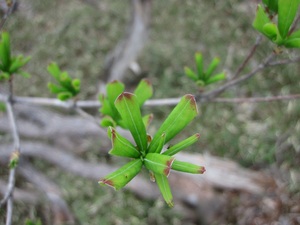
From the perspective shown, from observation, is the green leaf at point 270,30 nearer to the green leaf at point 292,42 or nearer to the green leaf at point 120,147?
the green leaf at point 292,42

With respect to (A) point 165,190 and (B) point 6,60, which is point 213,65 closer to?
(A) point 165,190

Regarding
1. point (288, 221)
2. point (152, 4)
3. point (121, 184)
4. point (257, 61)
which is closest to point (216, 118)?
point (257, 61)

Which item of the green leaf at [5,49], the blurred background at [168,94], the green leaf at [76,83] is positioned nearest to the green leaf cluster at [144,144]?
the green leaf at [76,83]

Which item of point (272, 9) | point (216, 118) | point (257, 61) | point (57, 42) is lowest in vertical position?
point (216, 118)

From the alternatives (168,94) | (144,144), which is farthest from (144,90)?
(168,94)

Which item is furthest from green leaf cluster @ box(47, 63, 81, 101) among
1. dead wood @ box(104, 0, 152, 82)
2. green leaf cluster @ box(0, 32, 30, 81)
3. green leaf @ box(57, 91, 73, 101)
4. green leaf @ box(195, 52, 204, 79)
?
dead wood @ box(104, 0, 152, 82)

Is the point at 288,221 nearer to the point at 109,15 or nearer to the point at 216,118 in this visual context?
the point at 216,118
